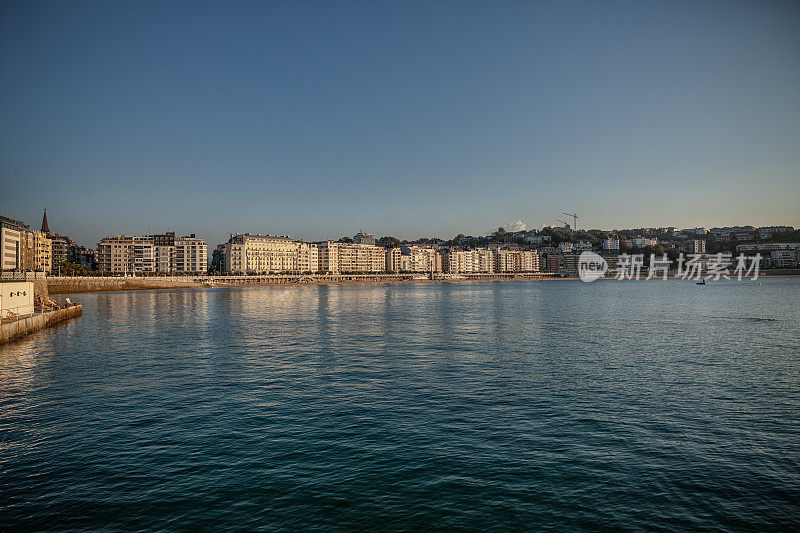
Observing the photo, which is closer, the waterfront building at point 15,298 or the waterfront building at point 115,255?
the waterfront building at point 15,298

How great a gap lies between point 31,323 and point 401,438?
4323 centimetres

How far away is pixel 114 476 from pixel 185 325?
134 ft

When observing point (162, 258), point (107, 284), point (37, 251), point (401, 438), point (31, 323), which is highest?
point (37, 251)

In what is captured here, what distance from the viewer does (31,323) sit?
44.9m

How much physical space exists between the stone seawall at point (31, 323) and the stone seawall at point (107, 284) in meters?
71.4

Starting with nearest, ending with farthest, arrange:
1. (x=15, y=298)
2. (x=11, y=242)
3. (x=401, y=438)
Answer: (x=401, y=438)
(x=15, y=298)
(x=11, y=242)

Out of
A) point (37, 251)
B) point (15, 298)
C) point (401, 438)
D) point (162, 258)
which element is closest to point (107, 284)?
point (37, 251)

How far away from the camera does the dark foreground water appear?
12008 millimetres

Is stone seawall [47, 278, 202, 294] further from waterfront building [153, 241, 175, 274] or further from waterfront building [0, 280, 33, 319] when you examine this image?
waterfront building [0, 280, 33, 319]

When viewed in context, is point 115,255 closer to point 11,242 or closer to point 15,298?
point 11,242

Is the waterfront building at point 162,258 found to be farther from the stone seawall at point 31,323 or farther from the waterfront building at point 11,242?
the stone seawall at point 31,323

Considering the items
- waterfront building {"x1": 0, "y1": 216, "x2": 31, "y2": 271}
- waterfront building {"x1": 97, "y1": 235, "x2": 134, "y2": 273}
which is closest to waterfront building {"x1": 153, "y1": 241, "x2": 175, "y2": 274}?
waterfront building {"x1": 97, "y1": 235, "x2": 134, "y2": 273}

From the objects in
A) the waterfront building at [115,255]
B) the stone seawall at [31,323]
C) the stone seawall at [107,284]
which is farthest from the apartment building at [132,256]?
the stone seawall at [31,323]

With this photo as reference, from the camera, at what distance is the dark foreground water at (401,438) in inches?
473
